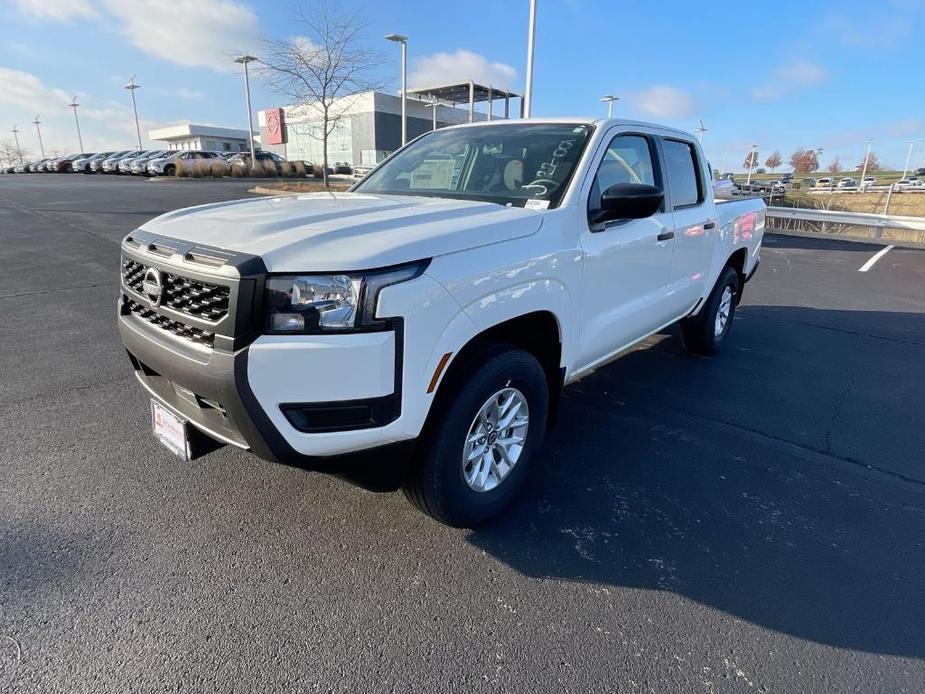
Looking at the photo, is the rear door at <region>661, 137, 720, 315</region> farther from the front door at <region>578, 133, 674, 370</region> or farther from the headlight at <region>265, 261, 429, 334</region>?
the headlight at <region>265, 261, 429, 334</region>

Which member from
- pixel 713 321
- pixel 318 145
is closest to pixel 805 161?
pixel 318 145

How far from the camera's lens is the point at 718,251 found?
494 cm

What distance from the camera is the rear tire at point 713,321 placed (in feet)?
17.1

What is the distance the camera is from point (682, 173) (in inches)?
174

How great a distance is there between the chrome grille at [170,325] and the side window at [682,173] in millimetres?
3357

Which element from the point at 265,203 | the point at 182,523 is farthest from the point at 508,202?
the point at 182,523

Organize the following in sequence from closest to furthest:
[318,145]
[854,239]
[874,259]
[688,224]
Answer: [688,224]
[874,259]
[854,239]
[318,145]

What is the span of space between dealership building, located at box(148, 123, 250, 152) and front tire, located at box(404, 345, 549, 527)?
87328 mm

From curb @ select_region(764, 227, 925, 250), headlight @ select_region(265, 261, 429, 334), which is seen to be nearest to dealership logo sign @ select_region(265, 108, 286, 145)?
curb @ select_region(764, 227, 925, 250)

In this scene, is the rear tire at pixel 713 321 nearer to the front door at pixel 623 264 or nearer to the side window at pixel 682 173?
the side window at pixel 682 173

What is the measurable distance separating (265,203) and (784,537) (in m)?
3.18

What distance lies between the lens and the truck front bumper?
6.31ft

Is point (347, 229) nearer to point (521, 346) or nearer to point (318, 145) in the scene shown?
point (521, 346)

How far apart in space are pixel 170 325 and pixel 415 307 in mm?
1055
